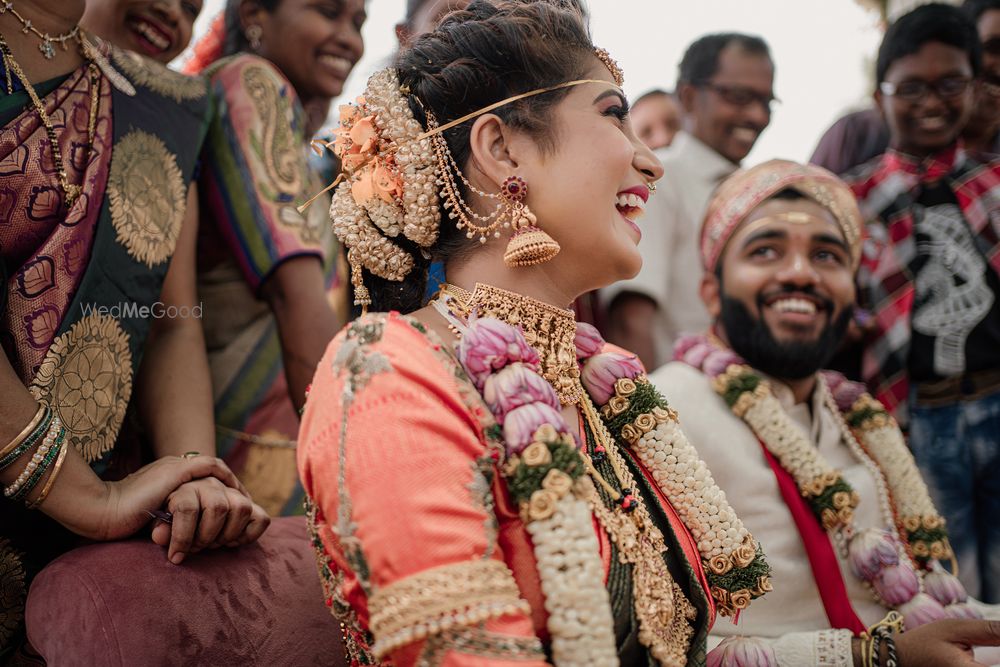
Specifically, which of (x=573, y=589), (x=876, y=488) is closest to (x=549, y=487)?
(x=573, y=589)

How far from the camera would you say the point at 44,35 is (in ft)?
6.89

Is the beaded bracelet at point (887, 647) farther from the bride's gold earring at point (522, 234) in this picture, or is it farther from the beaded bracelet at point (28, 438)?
the beaded bracelet at point (28, 438)

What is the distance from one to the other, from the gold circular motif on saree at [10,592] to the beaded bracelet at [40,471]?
244mm

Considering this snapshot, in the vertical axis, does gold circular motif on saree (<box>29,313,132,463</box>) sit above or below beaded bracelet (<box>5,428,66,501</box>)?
above

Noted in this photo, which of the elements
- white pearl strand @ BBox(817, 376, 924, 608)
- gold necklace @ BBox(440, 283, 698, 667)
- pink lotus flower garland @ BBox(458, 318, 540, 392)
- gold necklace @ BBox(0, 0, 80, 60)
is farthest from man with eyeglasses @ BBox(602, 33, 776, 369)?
gold necklace @ BBox(0, 0, 80, 60)

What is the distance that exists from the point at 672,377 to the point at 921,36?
2472 millimetres

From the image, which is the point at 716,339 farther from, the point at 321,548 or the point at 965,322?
the point at 321,548

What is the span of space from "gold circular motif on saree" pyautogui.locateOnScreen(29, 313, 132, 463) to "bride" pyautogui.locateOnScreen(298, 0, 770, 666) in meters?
0.61

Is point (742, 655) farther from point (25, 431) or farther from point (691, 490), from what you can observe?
point (25, 431)

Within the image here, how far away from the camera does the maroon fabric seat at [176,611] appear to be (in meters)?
1.69

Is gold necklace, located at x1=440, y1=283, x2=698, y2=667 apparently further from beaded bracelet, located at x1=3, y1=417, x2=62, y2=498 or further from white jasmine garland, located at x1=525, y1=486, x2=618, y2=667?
beaded bracelet, located at x1=3, y1=417, x2=62, y2=498

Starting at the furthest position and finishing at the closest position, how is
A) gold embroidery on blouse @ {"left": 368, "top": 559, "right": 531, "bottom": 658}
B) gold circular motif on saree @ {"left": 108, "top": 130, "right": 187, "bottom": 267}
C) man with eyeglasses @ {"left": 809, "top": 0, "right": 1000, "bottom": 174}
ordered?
man with eyeglasses @ {"left": 809, "top": 0, "right": 1000, "bottom": 174}
gold circular motif on saree @ {"left": 108, "top": 130, "right": 187, "bottom": 267}
gold embroidery on blouse @ {"left": 368, "top": 559, "right": 531, "bottom": 658}

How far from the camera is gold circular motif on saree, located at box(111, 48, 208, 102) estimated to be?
2352 mm

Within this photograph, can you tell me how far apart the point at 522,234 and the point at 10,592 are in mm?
1359
